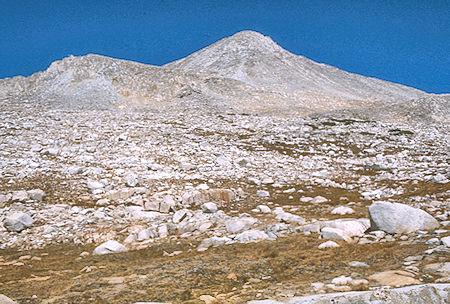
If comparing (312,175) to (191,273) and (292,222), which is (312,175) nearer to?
(292,222)

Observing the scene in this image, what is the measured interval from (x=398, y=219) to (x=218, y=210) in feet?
17.7

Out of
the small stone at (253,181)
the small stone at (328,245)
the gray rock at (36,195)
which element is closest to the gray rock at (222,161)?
the small stone at (253,181)

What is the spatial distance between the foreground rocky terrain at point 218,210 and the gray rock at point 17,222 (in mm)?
43

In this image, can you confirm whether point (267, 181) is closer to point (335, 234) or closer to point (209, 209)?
point (209, 209)

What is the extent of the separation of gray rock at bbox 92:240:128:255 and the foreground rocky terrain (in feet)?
0.09

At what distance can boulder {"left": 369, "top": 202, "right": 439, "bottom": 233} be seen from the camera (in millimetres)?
6438

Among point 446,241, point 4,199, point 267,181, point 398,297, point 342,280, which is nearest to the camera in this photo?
point 398,297

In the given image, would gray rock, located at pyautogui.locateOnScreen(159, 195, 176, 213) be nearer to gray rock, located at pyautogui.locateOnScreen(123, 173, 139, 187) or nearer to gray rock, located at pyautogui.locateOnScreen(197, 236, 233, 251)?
gray rock, located at pyautogui.locateOnScreen(123, 173, 139, 187)

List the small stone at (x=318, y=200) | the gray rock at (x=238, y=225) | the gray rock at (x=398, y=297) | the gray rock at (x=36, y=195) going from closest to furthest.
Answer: the gray rock at (x=398, y=297)
the gray rock at (x=238, y=225)
the gray rock at (x=36, y=195)
the small stone at (x=318, y=200)

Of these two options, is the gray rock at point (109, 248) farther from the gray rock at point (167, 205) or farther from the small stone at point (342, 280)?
Result: the small stone at point (342, 280)

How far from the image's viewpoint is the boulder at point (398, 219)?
253 inches

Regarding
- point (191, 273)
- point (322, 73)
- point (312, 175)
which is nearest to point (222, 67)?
point (322, 73)

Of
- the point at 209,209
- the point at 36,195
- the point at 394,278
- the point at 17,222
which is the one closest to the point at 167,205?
the point at 209,209

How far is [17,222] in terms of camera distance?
27.9 feet
